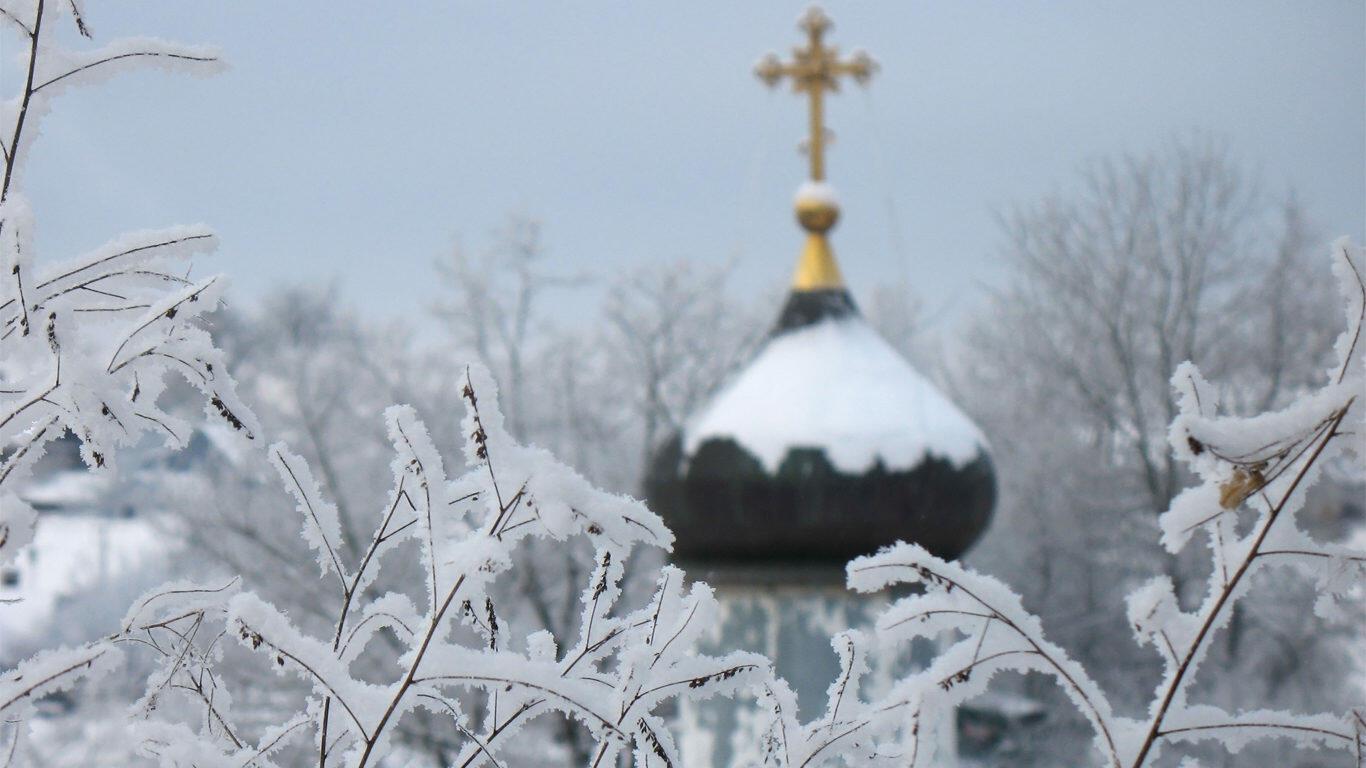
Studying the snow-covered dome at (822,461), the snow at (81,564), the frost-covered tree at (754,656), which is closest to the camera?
the frost-covered tree at (754,656)

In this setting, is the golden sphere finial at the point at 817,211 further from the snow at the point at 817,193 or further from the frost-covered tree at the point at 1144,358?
the frost-covered tree at the point at 1144,358

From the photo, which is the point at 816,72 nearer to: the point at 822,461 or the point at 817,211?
the point at 817,211

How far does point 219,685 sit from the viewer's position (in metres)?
1.30

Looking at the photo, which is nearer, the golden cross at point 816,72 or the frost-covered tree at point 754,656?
the frost-covered tree at point 754,656

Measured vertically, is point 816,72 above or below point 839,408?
above

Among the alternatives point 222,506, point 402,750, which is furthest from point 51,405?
point 222,506

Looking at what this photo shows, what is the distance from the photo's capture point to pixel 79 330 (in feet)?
3.76

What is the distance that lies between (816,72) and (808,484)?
6.57 ft

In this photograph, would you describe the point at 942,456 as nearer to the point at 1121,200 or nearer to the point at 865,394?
the point at 865,394

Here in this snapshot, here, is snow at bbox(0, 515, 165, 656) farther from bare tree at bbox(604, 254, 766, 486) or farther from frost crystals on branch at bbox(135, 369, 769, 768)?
frost crystals on branch at bbox(135, 369, 769, 768)

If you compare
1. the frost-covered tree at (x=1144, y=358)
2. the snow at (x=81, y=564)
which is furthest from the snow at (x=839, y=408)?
the snow at (x=81, y=564)

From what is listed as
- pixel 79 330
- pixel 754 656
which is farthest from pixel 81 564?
pixel 754 656

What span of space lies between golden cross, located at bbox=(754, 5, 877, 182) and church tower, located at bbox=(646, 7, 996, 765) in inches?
30.9

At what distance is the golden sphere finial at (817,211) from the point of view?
548 centimetres
